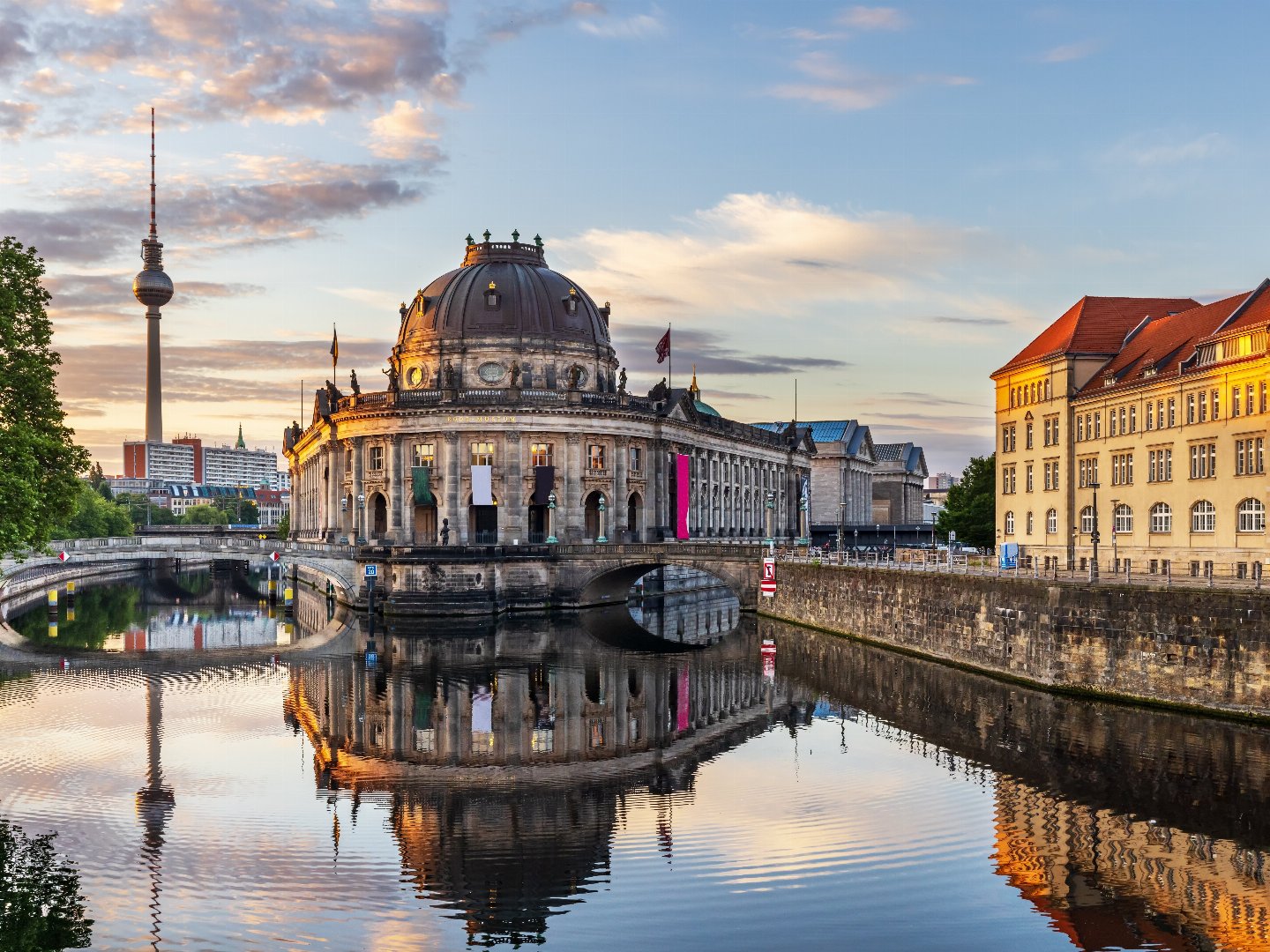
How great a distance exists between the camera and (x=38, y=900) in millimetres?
27953

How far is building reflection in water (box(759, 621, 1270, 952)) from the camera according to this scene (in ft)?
91.4

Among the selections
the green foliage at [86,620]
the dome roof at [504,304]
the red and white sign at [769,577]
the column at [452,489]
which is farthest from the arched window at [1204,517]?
the dome roof at [504,304]

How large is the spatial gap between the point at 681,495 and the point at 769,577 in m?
34.1

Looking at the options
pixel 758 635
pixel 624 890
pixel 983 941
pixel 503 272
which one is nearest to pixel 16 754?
pixel 624 890

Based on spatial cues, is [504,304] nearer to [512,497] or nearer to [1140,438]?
[512,497]

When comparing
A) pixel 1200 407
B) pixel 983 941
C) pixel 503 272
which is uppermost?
pixel 503 272

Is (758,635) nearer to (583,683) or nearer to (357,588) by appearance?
(583,683)

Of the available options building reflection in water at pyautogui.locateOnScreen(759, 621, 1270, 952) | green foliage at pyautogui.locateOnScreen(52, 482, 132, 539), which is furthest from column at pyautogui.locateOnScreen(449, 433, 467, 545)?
green foliage at pyautogui.locateOnScreen(52, 482, 132, 539)

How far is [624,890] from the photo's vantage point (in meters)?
29.4

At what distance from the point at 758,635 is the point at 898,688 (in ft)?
78.3

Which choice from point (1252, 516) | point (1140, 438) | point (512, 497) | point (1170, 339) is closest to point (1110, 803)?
point (1252, 516)

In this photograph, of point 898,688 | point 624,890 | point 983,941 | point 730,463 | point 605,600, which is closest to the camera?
point 983,941

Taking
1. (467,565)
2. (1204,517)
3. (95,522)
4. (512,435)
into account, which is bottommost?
(467,565)

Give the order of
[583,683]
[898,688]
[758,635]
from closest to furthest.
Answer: [898,688] < [583,683] < [758,635]
